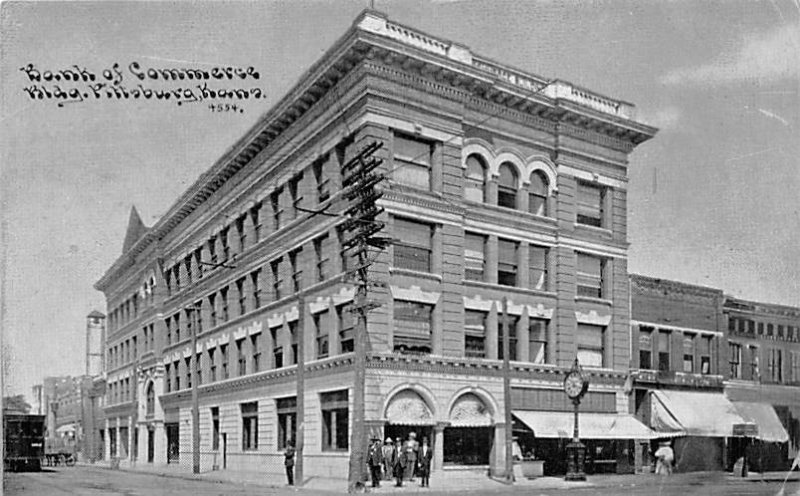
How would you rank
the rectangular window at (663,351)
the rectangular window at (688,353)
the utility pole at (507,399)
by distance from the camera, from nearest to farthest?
1. the utility pole at (507,399)
2. the rectangular window at (663,351)
3. the rectangular window at (688,353)

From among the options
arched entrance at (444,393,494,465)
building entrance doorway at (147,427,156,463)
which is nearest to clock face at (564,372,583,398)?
arched entrance at (444,393,494,465)

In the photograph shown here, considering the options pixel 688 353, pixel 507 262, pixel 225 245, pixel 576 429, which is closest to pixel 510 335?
pixel 507 262

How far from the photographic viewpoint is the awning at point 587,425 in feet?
98.3

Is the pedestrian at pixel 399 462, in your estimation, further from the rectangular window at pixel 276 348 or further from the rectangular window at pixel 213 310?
the rectangular window at pixel 213 310

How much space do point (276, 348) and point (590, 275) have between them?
11688 mm

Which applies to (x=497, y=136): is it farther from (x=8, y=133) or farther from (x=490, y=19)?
(x=8, y=133)

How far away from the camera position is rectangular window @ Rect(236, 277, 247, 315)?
33.7 meters

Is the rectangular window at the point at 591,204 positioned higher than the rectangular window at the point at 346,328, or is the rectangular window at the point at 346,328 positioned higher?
the rectangular window at the point at 591,204

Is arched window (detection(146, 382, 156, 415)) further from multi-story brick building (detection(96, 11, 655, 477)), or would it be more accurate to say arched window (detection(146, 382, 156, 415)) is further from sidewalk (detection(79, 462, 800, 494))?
sidewalk (detection(79, 462, 800, 494))

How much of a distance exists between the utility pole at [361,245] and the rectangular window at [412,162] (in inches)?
58.1

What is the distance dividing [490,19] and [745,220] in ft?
31.9

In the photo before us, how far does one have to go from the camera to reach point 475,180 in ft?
98.4

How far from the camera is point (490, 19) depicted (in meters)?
20.4

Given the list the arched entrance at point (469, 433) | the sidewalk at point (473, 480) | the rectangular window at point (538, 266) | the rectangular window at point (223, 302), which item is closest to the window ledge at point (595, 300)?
the rectangular window at point (538, 266)
